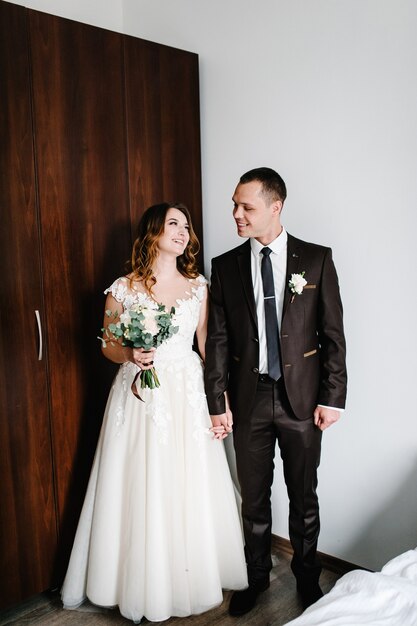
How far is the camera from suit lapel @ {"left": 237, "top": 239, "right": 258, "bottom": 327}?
2.31 metres

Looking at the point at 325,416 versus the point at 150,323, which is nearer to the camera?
the point at 325,416

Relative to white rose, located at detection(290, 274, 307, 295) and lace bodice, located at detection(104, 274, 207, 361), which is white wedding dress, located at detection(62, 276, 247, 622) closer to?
lace bodice, located at detection(104, 274, 207, 361)

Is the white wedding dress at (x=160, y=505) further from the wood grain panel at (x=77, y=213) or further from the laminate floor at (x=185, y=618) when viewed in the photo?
the wood grain panel at (x=77, y=213)

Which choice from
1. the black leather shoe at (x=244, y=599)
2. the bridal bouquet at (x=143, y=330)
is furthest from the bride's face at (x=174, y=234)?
the black leather shoe at (x=244, y=599)

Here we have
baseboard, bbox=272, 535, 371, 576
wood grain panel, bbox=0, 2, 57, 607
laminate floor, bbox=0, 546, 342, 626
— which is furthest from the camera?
baseboard, bbox=272, 535, 371, 576

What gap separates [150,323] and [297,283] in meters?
0.64

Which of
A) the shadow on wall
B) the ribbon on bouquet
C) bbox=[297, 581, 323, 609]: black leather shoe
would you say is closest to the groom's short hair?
the ribbon on bouquet

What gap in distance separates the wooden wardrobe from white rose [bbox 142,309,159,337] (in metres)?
0.36

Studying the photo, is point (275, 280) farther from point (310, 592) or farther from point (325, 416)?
point (310, 592)

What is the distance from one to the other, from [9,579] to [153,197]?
1.85 m

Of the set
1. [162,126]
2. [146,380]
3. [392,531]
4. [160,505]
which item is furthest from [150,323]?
[392,531]

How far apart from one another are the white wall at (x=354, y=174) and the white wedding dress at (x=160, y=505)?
0.61 m

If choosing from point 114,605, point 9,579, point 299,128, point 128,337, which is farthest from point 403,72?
point 9,579

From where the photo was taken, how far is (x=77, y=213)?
2527mm
